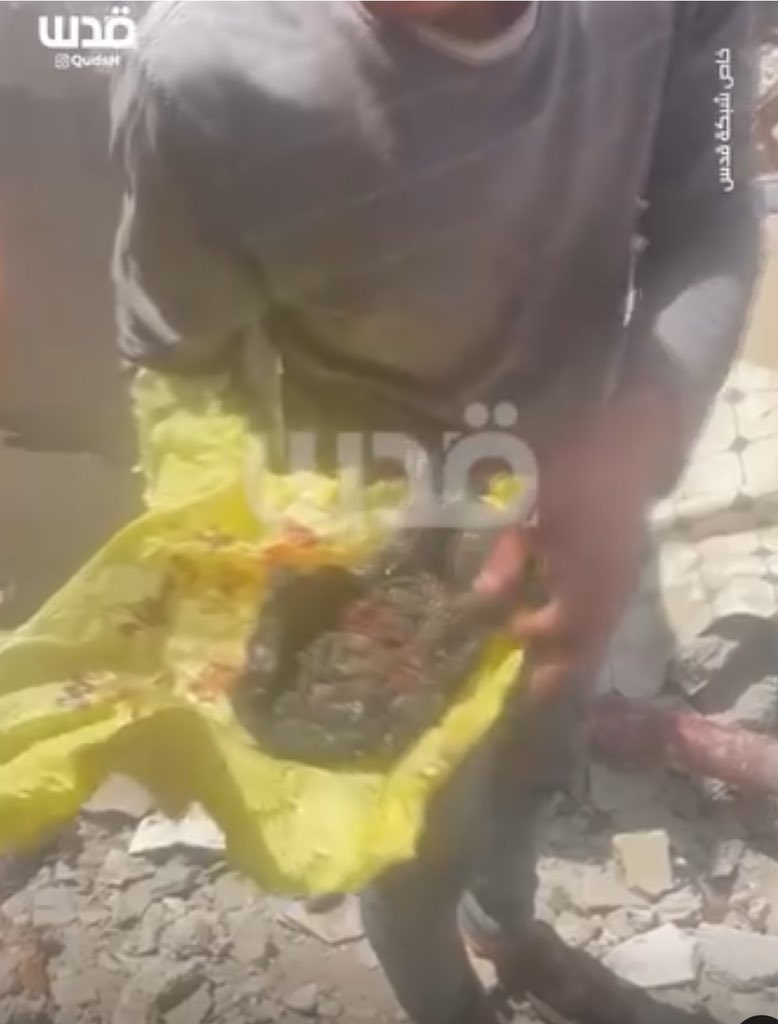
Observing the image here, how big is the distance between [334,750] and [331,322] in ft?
0.49

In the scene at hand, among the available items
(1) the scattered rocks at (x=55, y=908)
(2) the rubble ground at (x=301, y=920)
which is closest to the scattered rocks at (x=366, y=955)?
(2) the rubble ground at (x=301, y=920)

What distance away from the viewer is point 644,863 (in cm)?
54

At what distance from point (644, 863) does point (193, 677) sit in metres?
0.18

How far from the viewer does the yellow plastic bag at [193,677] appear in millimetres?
517

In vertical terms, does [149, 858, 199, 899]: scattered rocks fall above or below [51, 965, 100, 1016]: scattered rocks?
above

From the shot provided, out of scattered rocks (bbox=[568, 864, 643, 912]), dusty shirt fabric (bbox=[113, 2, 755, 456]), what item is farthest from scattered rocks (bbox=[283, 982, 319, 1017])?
dusty shirt fabric (bbox=[113, 2, 755, 456])

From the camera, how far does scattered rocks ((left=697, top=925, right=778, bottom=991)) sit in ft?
1.78

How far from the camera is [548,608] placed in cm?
53

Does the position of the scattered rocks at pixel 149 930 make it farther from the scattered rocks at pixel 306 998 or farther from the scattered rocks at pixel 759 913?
the scattered rocks at pixel 759 913

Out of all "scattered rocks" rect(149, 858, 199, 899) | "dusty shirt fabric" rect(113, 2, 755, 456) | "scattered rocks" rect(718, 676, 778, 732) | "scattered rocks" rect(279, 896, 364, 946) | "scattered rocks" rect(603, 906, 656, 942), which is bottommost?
"scattered rocks" rect(603, 906, 656, 942)

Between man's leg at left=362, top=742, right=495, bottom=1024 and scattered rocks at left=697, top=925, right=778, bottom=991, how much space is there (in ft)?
0.29

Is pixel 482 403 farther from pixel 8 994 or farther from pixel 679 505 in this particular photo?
pixel 8 994

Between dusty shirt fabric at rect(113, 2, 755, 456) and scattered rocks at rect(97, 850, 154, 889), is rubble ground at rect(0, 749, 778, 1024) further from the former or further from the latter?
dusty shirt fabric at rect(113, 2, 755, 456)

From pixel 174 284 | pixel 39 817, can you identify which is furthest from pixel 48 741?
pixel 174 284
